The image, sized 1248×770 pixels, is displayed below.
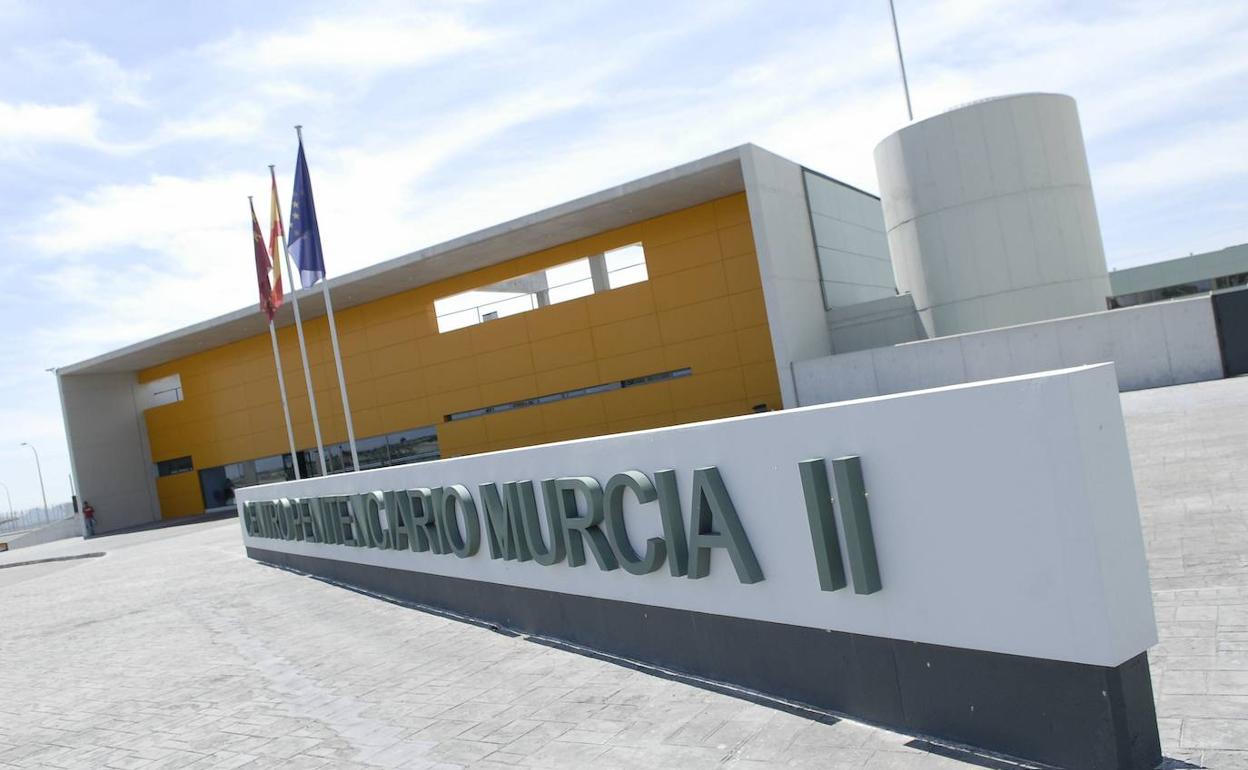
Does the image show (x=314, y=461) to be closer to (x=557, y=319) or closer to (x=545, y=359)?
(x=545, y=359)

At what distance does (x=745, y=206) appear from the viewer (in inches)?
1034

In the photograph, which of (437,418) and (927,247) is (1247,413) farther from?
(437,418)

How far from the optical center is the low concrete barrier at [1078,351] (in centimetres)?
1898

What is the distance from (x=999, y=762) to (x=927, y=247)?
22.6m

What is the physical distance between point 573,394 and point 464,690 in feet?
77.1

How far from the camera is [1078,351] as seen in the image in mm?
19906

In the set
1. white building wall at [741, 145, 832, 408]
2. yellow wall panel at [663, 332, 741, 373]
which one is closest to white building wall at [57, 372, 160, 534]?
yellow wall panel at [663, 332, 741, 373]

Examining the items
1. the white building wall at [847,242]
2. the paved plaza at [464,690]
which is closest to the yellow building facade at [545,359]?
the white building wall at [847,242]

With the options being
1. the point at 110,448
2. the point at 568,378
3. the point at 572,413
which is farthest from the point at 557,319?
the point at 110,448

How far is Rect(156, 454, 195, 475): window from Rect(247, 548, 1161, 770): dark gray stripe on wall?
41.4 meters

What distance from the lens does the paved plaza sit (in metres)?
4.57

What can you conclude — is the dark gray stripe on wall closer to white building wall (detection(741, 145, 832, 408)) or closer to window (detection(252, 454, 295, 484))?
white building wall (detection(741, 145, 832, 408))

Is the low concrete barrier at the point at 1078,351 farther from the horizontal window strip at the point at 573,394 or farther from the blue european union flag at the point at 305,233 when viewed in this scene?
the blue european union flag at the point at 305,233

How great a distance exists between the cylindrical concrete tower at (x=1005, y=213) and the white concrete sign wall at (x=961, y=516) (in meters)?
20.8
